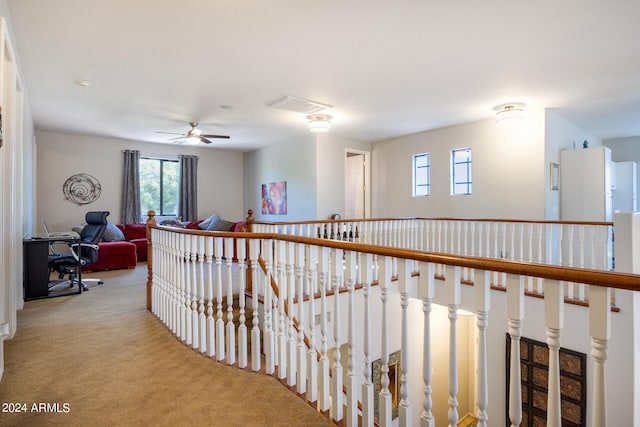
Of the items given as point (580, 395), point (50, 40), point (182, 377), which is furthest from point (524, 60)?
point (50, 40)

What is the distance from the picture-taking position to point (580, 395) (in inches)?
142

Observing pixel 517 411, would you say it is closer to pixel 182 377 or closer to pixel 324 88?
pixel 182 377

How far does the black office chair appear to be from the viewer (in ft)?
14.9

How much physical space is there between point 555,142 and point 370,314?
204 inches

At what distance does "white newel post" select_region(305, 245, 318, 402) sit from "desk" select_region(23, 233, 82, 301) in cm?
379

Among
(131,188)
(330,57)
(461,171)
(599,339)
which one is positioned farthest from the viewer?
(131,188)

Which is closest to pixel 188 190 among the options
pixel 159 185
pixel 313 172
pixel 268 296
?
pixel 159 185

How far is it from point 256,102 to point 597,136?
7333mm

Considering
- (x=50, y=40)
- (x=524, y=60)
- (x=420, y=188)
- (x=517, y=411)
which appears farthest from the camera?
(x=420, y=188)

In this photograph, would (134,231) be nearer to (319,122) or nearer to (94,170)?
(94,170)

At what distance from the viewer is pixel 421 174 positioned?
273 inches

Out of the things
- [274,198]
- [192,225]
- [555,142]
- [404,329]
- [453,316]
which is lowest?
[404,329]

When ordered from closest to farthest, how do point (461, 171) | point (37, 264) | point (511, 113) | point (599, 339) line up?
point (599, 339) → point (37, 264) → point (511, 113) → point (461, 171)

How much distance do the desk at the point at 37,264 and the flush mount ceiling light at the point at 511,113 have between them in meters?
6.16
